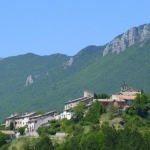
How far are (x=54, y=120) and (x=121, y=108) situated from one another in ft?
36.9

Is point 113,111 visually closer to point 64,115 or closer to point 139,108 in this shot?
point 139,108

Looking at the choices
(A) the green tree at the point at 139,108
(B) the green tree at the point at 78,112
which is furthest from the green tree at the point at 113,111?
(B) the green tree at the point at 78,112

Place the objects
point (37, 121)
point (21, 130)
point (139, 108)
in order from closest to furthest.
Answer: point (139, 108)
point (21, 130)
point (37, 121)

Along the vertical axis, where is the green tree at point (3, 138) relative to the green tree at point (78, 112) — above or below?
below

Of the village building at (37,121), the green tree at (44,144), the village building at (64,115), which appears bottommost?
the green tree at (44,144)

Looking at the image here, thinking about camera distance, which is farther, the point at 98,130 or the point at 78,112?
the point at 78,112

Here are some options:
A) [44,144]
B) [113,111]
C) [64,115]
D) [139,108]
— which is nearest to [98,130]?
[44,144]

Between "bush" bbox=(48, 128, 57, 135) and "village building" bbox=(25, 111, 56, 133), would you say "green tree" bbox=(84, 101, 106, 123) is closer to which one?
"bush" bbox=(48, 128, 57, 135)

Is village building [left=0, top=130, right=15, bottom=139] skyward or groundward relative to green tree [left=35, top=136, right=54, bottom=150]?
skyward

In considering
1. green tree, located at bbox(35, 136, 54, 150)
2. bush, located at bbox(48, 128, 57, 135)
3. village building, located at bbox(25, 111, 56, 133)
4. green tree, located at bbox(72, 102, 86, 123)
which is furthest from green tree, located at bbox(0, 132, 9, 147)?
green tree, located at bbox(35, 136, 54, 150)

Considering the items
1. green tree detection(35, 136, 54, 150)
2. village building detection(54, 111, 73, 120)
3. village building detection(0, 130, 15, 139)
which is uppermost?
village building detection(54, 111, 73, 120)

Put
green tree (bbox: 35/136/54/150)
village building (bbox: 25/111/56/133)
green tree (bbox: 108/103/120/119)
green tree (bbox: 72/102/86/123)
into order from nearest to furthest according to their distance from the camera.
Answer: green tree (bbox: 35/136/54/150) → green tree (bbox: 108/103/120/119) → green tree (bbox: 72/102/86/123) → village building (bbox: 25/111/56/133)

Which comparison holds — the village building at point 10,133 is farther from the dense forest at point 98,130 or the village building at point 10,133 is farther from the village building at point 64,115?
the village building at point 64,115

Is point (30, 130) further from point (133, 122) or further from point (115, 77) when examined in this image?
point (115, 77)
